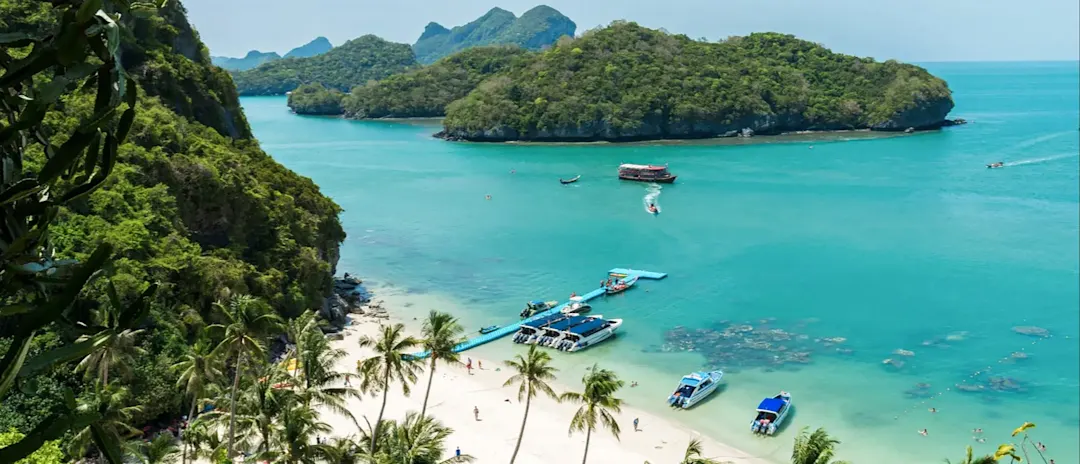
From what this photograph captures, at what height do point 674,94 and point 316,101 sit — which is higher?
point 674,94

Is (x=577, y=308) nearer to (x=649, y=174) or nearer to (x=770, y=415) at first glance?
(x=770, y=415)

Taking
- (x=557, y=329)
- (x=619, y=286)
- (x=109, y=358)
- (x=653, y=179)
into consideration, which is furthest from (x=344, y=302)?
(x=653, y=179)

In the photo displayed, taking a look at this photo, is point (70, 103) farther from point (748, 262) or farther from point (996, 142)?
point (996, 142)

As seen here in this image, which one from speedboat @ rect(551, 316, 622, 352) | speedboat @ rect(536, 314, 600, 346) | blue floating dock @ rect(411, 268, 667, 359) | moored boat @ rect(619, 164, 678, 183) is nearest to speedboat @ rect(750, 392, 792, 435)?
speedboat @ rect(551, 316, 622, 352)

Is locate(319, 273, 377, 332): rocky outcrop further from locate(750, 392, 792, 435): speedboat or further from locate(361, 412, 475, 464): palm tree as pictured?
locate(750, 392, 792, 435): speedboat

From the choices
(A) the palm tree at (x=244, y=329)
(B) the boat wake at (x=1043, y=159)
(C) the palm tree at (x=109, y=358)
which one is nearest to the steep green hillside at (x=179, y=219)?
(C) the palm tree at (x=109, y=358)

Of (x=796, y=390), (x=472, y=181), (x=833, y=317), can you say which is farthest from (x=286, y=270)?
(x=472, y=181)
